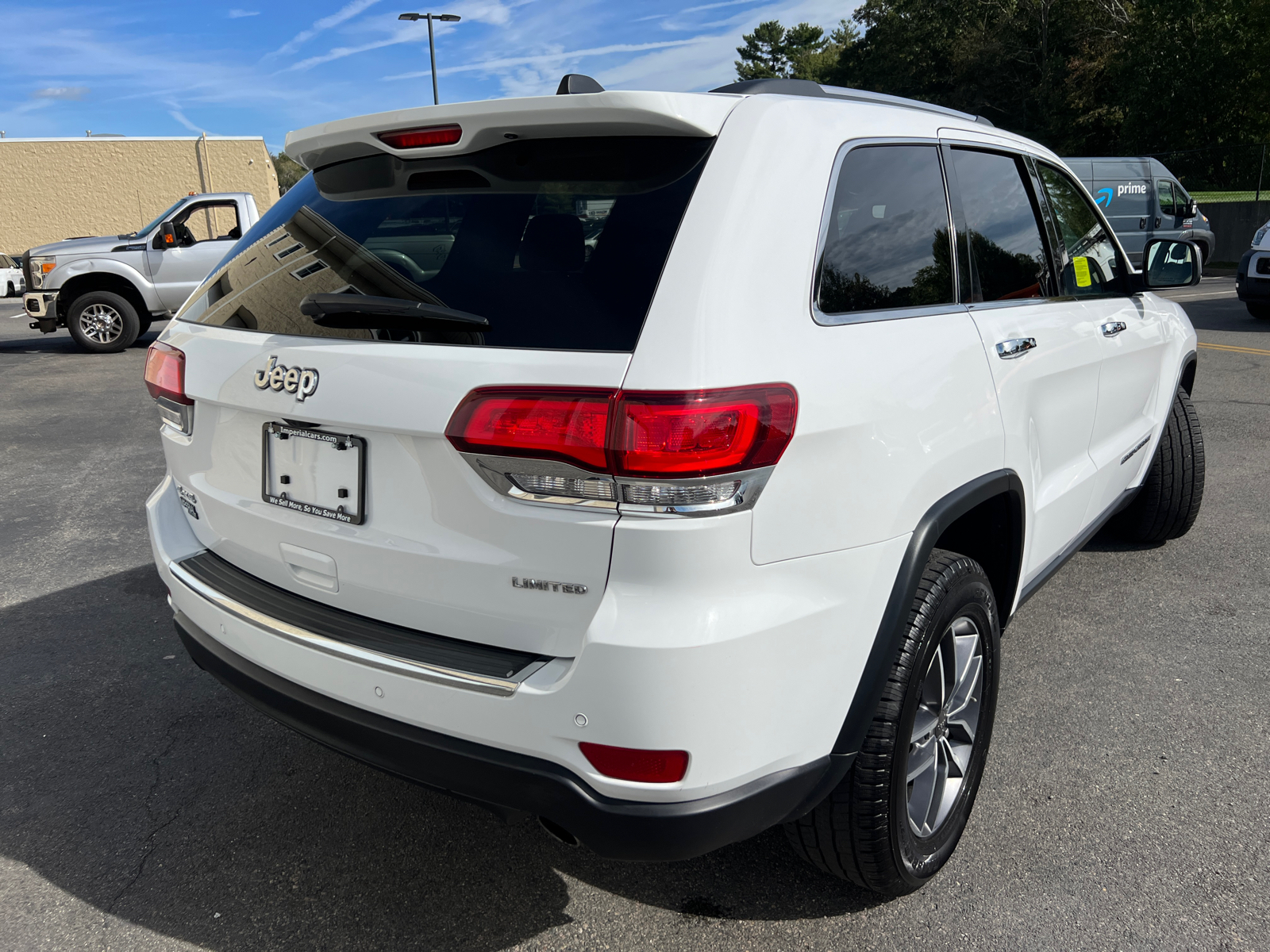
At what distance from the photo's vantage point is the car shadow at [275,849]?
2.26 metres

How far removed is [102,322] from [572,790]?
13.4 m

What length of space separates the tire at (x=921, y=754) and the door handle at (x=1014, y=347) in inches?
22.4

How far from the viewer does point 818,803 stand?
1.99 metres

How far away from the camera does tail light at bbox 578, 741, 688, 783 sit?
5.57ft

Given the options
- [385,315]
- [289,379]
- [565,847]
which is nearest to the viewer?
[385,315]

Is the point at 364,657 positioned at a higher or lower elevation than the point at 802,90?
lower

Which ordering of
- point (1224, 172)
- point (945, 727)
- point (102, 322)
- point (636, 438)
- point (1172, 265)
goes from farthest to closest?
point (1224, 172) → point (102, 322) → point (1172, 265) → point (945, 727) → point (636, 438)

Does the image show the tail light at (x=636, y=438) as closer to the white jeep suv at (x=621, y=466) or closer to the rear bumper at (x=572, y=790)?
the white jeep suv at (x=621, y=466)

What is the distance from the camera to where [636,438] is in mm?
1632

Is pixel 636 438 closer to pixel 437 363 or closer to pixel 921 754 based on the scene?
pixel 437 363

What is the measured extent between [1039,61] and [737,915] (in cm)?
4775

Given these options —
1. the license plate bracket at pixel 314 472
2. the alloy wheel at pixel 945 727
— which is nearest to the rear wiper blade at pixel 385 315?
the license plate bracket at pixel 314 472

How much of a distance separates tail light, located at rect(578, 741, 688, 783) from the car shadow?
2.45 feet

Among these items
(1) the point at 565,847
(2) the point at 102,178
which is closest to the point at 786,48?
(2) the point at 102,178
